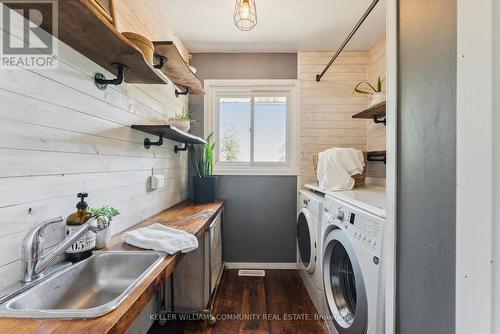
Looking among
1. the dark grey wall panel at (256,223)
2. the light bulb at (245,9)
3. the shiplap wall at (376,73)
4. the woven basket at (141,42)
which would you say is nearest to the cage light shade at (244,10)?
the light bulb at (245,9)

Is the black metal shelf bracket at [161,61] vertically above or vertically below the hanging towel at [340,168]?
above

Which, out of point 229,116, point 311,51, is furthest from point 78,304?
point 311,51

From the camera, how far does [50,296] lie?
803mm

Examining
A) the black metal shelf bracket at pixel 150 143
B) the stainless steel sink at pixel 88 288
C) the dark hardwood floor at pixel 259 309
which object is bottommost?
the dark hardwood floor at pixel 259 309

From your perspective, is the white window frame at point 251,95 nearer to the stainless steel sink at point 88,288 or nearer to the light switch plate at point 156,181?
the light switch plate at point 156,181

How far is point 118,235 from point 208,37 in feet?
6.59

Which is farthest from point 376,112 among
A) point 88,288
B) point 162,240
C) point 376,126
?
point 88,288

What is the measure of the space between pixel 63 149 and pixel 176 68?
1.15m

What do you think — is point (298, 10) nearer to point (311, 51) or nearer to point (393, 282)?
point (311, 51)

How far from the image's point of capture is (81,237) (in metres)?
0.94

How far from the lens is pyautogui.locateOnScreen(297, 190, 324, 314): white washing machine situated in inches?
69.6

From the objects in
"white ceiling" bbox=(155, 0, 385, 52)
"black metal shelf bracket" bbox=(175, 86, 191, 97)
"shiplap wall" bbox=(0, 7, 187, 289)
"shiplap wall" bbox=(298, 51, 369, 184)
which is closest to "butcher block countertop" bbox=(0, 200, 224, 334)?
"shiplap wall" bbox=(0, 7, 187, 289)

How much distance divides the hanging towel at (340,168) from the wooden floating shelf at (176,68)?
136cm

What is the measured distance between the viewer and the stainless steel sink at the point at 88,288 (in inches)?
24.9
